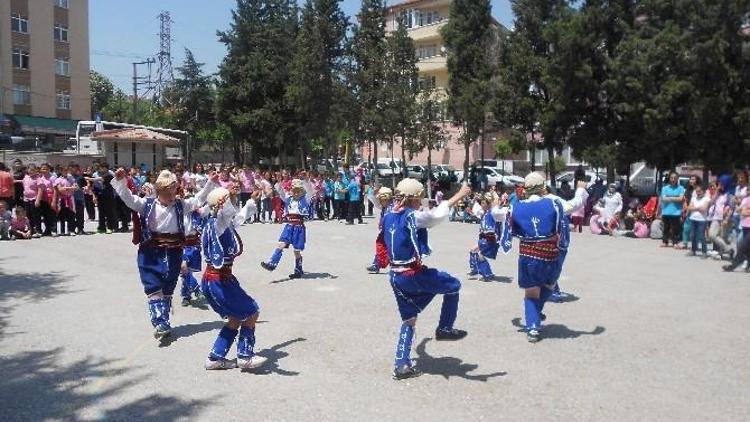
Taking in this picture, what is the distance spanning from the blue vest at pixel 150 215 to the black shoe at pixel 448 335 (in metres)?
2.99

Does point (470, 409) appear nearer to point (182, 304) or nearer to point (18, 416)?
point (18, 416)

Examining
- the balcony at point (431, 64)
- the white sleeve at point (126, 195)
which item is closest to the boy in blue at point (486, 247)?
the white sleeve at point (126, 195)

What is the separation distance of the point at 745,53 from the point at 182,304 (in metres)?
19.7

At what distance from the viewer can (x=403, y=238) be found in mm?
5938

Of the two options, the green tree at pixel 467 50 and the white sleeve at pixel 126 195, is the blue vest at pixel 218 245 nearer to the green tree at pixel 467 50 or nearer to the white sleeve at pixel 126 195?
the white sleeve at pixel 126 195

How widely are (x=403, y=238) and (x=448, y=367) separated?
1.31m

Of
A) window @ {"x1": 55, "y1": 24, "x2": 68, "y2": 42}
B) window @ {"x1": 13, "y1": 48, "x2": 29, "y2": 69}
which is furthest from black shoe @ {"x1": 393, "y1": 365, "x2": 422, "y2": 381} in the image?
window @ {"x1": 55, "y1": 24, "x2": 68, "y2": 42}

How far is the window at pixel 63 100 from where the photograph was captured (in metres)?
52.7

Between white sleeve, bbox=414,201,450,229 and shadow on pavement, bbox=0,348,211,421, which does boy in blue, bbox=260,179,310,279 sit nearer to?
shadow on pavement, bbox=0,348,211,421

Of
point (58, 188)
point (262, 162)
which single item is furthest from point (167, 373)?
point (262, 162)

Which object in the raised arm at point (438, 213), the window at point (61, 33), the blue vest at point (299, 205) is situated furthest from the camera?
the window at point (61, 33)

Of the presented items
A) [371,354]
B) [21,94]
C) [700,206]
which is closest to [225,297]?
[371,354]

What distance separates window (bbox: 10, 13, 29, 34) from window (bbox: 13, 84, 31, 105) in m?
4.13

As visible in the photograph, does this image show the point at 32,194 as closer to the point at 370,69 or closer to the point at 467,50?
the point at 370,69
